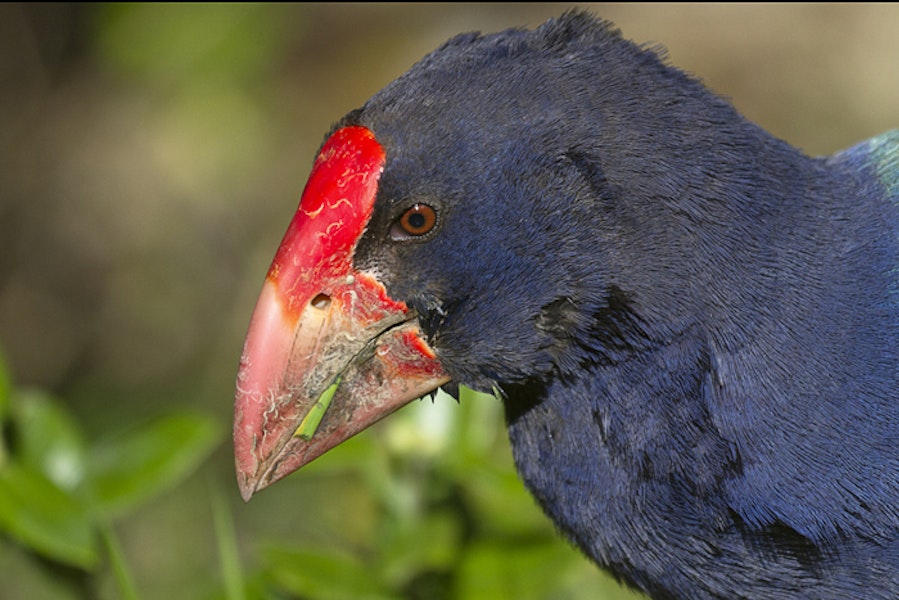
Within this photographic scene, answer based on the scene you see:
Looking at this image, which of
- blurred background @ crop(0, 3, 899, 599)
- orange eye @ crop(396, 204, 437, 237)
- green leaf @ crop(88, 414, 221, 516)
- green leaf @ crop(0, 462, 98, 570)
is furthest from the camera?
blurred background @ crop(0, 3, 899, 599)

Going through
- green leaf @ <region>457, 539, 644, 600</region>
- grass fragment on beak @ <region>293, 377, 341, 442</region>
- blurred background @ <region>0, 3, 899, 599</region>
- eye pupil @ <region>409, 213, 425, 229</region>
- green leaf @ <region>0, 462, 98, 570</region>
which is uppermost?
blurred background @ <region>0, 3, 899, 599</region>

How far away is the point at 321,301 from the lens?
5.51 ft

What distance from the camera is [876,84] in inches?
197

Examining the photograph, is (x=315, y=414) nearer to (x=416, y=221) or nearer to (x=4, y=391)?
(x=416, y=221)

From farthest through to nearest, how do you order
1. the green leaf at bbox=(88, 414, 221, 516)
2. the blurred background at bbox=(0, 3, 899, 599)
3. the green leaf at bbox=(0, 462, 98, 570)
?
the blurred background at bbox=(0, 3, 899, 599)
the green leaf at bbox=(88, 414, 221, 516)
the green leaf at bbox=(0, 462, 98, 570)

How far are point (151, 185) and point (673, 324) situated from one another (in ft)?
11.2

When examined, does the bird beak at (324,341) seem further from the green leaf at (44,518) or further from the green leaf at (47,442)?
the green leaf at (47,442)

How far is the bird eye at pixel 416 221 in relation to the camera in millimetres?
1625

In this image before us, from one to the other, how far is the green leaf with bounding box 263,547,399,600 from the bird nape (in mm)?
468

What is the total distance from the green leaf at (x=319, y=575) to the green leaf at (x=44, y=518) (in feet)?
1.09

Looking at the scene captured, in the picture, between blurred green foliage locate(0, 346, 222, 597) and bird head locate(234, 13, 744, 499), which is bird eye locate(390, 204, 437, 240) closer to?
bird head locate(234, 13, 744, 499)

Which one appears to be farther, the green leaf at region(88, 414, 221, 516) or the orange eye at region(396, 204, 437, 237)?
the green leaf at region(88, 414, 221, 516)

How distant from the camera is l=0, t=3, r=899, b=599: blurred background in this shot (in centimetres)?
376

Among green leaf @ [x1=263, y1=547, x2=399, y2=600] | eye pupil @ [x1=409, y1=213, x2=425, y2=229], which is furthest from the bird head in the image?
green leaf @ [x1=263, y1=547, x2=399, y2=600]
